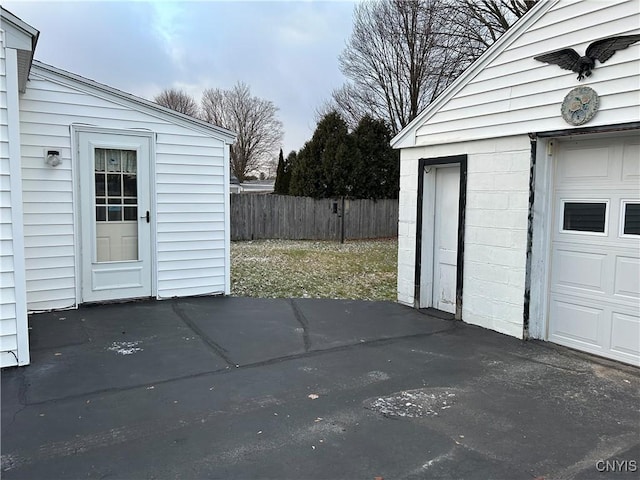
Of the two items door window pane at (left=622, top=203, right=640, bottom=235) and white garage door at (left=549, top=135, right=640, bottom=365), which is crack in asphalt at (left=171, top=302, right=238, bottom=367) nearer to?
white garage door at (left=549, top=135, right=640, bottom=365)

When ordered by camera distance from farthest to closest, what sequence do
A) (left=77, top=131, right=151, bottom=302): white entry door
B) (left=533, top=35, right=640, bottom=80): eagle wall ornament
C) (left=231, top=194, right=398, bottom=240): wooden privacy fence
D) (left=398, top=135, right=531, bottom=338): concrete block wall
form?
(left=231, top=194, right=398, bottom=240): wooden privacy fence < (left=77, top=131, right=151, bottom=302): white entry door < (left=398, top=135, right=531, bottom=338): concrete block wall < (left=533, top=35, right=640, bottom=80): eagle wall ornament

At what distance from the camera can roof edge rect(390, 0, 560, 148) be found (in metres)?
4.61

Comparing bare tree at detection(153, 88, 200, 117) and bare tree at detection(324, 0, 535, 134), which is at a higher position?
bare tree at detection(153, 88, 200, 117)

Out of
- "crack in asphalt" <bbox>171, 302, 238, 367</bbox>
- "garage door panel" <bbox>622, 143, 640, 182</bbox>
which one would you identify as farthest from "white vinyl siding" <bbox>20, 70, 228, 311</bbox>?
"garage door panel" <bbox>622, 143, 640, 182</bbox>

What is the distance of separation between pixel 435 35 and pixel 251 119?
21.1 m

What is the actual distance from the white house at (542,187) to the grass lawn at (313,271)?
2.11 m

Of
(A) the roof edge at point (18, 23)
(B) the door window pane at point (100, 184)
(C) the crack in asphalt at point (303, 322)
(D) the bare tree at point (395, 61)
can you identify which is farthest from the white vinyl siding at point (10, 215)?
(D) the bare tree at point (395, 61)

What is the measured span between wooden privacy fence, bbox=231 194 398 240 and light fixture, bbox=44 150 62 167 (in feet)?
33.4

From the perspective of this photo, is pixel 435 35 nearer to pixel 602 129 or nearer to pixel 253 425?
pixel 602 129

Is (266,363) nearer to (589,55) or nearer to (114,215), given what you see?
(114,215)

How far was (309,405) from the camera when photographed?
3.24 m

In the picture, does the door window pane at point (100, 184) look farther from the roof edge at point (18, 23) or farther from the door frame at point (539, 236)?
the door frame at point (539, 236)

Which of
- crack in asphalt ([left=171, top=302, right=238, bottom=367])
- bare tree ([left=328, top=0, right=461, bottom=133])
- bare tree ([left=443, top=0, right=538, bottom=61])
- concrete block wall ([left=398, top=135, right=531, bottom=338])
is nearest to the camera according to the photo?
crack in asphalt ([left=171, top=302, right=238, bottom=367])

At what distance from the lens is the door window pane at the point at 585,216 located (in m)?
4.29
